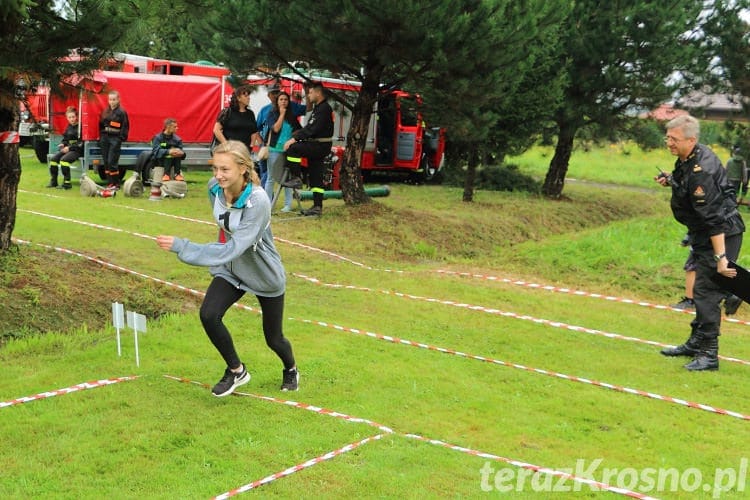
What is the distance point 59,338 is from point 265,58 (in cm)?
928

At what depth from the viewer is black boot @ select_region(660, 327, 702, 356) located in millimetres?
7598

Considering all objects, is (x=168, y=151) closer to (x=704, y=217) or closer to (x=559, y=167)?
(x=559, y=167)

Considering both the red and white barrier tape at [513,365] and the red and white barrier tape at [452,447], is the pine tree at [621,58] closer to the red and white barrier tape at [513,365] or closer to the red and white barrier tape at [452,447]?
the red and white barrier tape at [513,365]

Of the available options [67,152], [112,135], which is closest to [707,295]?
[112,135]

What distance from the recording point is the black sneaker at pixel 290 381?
20.0 feet

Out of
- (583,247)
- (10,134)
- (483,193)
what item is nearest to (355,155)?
(583,247)

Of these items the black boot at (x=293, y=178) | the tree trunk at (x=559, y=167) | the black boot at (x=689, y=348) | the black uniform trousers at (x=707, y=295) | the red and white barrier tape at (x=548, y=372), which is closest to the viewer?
the red and white barrier tape at (x=548, y=372)

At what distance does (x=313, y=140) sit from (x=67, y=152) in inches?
238

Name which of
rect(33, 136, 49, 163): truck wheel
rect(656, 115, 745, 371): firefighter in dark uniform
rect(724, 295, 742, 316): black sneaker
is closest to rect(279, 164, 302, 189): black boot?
rect(724, 295, 742, 316): black sneaker

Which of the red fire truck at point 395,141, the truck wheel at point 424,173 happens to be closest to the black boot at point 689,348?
the red fire truck at point 395,141

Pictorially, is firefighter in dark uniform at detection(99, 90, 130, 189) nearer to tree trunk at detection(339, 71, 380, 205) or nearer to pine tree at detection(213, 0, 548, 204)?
pine tree at detection(213, 0, 548, 204)

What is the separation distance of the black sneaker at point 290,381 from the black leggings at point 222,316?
0.36 feet

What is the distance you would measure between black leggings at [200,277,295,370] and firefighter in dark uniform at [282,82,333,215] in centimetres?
803

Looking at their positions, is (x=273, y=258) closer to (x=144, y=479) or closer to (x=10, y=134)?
(x=144, y=479)
